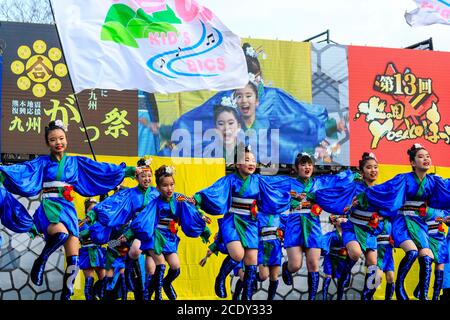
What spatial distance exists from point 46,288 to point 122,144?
2054 mm

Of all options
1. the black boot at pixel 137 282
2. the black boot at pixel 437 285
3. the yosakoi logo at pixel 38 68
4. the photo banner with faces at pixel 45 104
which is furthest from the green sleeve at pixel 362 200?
the yosakoi logo at pixel 38 68

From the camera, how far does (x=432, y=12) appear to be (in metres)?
10.2

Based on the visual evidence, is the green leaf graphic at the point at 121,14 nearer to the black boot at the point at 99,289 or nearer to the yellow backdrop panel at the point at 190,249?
the yellow backdrop panel at the point at 190,249

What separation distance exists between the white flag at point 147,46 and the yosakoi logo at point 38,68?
288 centimetres

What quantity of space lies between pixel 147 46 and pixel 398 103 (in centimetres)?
490

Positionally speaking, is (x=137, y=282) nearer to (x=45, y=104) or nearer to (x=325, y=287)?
(x=325, y=287)

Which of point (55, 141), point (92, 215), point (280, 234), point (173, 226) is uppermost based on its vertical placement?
Answer: point (55, 141)

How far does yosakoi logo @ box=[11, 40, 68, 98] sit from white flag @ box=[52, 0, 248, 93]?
2.88 metres

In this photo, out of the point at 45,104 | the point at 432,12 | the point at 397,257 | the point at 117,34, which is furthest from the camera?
the point at 397,257

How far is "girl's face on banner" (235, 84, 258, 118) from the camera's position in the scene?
38.7 ft

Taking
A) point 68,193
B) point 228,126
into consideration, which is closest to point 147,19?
point 68,193

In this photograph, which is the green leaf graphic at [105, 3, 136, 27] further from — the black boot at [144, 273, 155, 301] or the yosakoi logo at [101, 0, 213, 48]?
the black boot at [144, 273, 155, 301]

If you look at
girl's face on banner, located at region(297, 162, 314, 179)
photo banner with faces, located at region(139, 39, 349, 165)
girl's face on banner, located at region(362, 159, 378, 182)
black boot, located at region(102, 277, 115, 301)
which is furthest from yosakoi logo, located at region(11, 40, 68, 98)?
girl's face on banner, located at region(362, 159, 378, 182)
